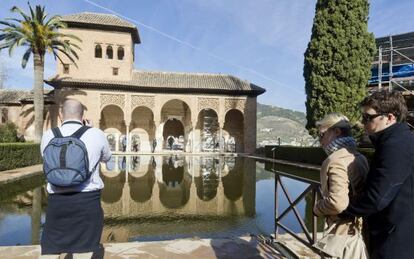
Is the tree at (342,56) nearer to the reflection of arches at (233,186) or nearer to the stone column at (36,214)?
the reflection of arches at (233,186)

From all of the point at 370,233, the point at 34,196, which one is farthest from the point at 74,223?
the point at 34,196

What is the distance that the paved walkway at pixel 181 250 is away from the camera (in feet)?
11.9

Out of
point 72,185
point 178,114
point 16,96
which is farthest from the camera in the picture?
point 178,114

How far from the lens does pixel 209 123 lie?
31406mm

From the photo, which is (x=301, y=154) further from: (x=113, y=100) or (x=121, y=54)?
(x=121, y=54)

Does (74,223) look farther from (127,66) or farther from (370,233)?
(127,66)

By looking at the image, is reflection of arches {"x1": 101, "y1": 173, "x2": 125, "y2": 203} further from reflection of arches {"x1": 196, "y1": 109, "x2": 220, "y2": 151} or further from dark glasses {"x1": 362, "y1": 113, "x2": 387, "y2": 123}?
reflection of arches {"x1": 196, "y1": 109, "x2": 220, "y2": 151}

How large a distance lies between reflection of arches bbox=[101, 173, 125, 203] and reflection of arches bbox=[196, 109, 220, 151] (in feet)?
60.2

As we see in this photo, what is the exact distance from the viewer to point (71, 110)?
246 centimetres

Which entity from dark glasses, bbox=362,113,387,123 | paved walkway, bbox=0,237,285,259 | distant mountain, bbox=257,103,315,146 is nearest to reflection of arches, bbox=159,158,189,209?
paved walkway, bbox=0,237,285,259

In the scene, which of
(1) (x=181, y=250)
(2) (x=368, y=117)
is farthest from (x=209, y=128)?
(2) (x=368, y=117)

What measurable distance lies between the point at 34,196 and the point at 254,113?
75.8 feet

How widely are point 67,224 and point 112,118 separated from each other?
28.3 metres

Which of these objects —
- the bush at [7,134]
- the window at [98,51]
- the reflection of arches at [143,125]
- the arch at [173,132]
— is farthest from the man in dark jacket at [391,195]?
the arch at [173,132]
